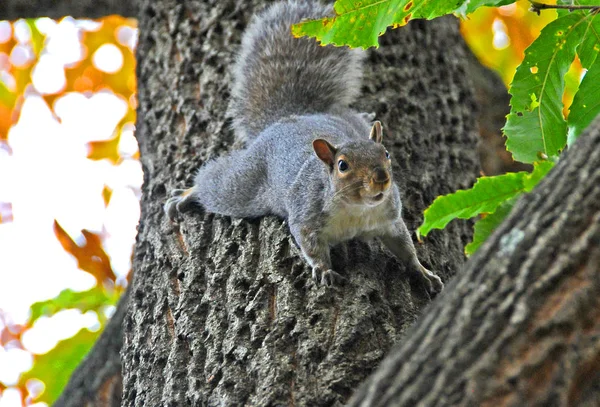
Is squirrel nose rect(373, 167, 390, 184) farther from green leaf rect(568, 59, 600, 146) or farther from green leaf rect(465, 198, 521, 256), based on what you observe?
green leaf rect(568, 59, 600, 146)

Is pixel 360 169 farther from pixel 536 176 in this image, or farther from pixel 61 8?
pixel 61 8

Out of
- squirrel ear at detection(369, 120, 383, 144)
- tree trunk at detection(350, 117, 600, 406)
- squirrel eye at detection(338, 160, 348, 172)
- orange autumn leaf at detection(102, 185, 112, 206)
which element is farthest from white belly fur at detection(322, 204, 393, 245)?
orange autumn leaf at detection(102, 185, 112, 206)

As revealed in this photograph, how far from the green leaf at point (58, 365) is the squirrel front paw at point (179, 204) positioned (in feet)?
5.44

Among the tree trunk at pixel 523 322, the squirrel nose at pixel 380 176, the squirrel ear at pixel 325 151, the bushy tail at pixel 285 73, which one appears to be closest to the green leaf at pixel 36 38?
the bushy tail at pixel 285 73

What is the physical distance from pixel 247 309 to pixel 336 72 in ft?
4.74

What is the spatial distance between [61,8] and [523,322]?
387 centimetres

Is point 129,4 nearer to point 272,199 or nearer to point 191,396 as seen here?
point 272,199

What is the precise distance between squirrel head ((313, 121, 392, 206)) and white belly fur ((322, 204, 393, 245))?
0.14 ft

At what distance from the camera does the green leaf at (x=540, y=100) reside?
1815 mm

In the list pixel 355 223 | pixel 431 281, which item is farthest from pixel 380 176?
pixel 431 281

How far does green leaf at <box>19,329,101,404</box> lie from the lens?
4.16 meters

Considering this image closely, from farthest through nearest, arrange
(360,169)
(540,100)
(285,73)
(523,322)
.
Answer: (285,73) → (360,169) → (540,100) → (523,322)

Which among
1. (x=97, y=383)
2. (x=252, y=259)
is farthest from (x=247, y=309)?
(x=97, y=383)

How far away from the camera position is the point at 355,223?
8.53ft
